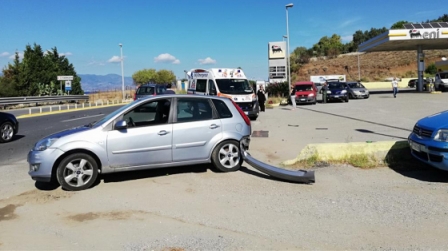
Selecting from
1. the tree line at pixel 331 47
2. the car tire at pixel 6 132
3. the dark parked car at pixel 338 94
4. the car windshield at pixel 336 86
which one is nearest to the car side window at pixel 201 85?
the car tire at pixel 6 132

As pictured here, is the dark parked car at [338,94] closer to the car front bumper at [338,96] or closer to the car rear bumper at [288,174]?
the car front bumper at [338,96]

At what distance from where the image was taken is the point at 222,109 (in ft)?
25.0

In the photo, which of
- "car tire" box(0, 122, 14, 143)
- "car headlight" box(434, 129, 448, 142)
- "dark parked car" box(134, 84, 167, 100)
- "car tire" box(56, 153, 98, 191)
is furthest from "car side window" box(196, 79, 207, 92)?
"car headlight" box(434, 129, 448, 142)

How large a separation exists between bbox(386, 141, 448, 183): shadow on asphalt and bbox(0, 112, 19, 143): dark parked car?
1196cm

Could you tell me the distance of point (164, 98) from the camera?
23.7ft

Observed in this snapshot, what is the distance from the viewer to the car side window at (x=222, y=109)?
7.57 meters

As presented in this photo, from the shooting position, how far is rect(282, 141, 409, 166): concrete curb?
7785 mm

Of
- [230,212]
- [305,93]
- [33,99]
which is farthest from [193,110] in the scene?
[33,99]

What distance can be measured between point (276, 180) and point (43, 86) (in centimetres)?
4552

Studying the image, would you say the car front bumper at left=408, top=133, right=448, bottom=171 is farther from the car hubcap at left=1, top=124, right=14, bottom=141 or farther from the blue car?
the car hubcap at left=1, top=124, right=14, bottom=141

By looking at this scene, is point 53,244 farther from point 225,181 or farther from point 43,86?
point 43,86

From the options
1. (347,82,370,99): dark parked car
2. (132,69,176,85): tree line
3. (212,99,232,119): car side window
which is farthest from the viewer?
(132,69,176,85): tree line

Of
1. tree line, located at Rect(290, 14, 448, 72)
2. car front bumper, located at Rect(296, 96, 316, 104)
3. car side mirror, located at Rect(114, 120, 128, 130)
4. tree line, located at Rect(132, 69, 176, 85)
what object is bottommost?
car side mirror, located at Rect(114, 120, 128, 130)

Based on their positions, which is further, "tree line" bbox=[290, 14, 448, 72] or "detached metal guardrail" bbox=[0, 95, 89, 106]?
"tree line" bbox=[290, 14, 448, 72]
